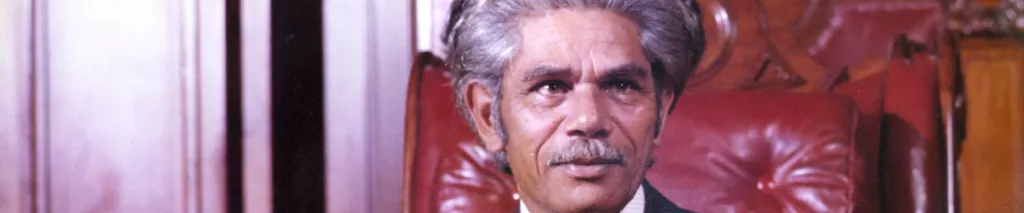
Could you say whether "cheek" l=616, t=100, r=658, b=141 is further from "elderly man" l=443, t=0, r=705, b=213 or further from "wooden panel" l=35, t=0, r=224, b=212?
"wooden panel" l=35, t=0, r=224, b=212

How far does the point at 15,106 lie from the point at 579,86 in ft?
3.43

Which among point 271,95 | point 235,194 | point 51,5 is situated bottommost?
point 235,194

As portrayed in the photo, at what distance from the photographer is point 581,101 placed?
37.8 inches

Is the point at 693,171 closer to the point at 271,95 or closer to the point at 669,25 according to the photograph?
the point at 669,25

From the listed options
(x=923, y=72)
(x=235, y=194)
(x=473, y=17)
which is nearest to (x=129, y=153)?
(x=235, y=194)

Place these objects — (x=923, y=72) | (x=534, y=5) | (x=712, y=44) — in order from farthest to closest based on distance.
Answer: (x=712, y=44) < (x=923, y=72) < (x=534, y=5)

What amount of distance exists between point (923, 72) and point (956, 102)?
0.26ft

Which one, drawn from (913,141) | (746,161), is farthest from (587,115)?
(913,141)

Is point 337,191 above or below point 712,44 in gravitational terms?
below

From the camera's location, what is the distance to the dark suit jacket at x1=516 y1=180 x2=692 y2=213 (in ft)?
3.33

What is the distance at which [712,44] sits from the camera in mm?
1302

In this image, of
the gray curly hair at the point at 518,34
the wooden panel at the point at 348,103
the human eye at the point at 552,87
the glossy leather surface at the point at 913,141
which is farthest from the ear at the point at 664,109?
the wooden panel at the point at 348,103

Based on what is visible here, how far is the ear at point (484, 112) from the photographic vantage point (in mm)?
1033

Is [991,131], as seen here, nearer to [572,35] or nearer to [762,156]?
[762,156]
